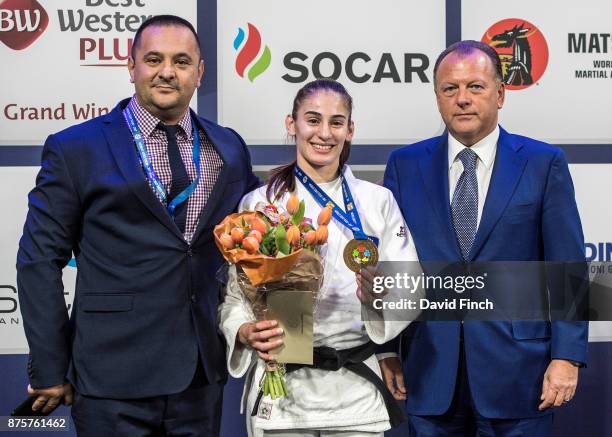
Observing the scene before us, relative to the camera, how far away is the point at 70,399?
2613 millimetres

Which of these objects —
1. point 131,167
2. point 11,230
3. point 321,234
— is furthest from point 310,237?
point 11,230

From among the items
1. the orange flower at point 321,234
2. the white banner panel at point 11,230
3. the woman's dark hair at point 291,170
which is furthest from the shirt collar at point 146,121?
the white banner panel at point 11,230

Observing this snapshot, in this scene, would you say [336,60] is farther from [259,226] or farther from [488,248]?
[259,226]

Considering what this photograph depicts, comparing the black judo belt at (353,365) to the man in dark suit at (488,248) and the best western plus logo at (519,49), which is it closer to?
the man in dark suit at (488,248)

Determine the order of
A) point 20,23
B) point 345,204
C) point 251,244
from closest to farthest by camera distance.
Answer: point 251,244, point 345,204, point 20,23

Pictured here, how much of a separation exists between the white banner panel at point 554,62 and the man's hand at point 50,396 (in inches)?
93.4

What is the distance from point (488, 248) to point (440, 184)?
0.30 metres

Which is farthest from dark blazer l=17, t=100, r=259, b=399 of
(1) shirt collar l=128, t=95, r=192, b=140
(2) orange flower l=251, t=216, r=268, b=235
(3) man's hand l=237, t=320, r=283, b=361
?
(2) orange flower l=251, t=216, r=268, b=235

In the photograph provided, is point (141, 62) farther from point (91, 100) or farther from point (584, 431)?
point (584, 431)

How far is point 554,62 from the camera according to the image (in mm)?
3783

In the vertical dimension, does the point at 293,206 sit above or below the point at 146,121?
below

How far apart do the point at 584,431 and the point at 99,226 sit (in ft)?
8.74

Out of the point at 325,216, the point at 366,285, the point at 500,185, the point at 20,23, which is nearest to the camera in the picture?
the point at 325,216

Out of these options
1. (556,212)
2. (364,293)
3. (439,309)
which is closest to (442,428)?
(439,309)
